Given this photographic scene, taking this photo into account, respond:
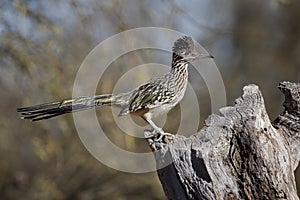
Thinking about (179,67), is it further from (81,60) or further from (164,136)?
(81,60)

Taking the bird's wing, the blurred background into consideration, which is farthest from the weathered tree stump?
the blurred background

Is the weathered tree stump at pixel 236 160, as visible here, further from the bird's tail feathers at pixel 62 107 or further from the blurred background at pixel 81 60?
the blurred background at pixel 81 60

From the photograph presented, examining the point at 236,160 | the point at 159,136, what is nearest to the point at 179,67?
the point at 159,136

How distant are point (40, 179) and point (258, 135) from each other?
15.5 ft

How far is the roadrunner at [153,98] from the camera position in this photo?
286cm

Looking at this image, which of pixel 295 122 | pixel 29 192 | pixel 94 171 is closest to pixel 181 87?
pixel 295 122

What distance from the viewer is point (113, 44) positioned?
5.36 m

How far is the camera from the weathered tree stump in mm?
2135

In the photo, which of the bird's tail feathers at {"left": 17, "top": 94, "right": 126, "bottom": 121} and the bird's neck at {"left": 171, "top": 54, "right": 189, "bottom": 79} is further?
the bird's neck at {"left": 171, "top": 54, "right": 189, "bottom": 79}

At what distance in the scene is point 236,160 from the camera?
216cm

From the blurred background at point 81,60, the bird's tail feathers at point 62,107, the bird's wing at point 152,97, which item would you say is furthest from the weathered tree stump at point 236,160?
the blurred background at point 81,60

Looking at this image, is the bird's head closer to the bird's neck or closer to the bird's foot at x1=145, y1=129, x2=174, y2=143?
the bird's neck

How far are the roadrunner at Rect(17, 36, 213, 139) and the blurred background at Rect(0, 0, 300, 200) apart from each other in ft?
6.63

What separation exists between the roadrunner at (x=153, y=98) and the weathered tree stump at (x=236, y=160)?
0.67m
